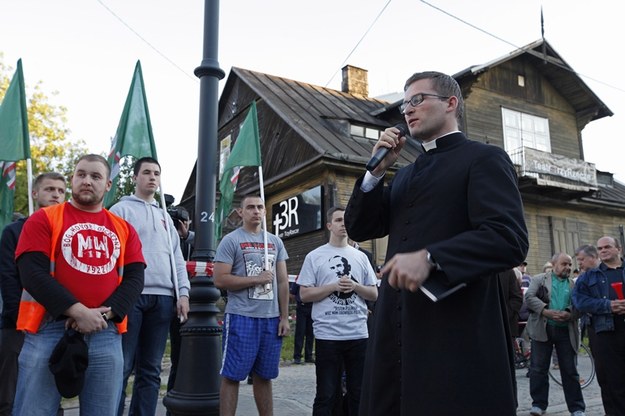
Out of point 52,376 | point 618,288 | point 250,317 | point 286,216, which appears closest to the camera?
point 52,376

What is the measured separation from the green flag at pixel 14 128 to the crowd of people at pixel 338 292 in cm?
80

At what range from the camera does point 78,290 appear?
3258 millimetres

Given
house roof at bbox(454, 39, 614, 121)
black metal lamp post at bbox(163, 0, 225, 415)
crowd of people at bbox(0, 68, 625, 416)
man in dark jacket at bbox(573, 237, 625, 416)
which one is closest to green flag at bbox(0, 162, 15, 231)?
crowd of people at bbox(0, 68, 625, 416)

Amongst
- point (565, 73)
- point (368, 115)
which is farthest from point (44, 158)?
point (565, 73)

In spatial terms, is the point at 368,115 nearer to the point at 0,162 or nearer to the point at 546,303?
the point at 546,303

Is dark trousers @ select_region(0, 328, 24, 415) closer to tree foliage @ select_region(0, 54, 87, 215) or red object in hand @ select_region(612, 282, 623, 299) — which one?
red object in hand @ select_region(612, 282, 623, 299)

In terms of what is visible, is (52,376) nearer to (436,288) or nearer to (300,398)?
(436,288)

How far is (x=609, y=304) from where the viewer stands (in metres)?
6.03

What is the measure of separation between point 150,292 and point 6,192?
5.95 ft

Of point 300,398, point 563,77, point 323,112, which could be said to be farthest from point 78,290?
point 563,77

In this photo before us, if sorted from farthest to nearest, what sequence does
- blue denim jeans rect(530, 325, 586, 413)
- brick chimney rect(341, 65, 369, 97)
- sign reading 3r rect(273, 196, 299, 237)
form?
brick chimney rect(341, 65, 369, 97) < sign reading 3r rect(273, 196, 299, 237) < blue denim jeans rect(530, 325, 586, 413)

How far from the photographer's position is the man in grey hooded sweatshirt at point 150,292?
4.45 m

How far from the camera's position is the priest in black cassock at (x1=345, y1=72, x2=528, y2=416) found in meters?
2.22

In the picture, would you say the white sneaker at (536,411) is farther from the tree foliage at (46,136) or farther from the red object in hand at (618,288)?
the tree foliage at (46,136)
